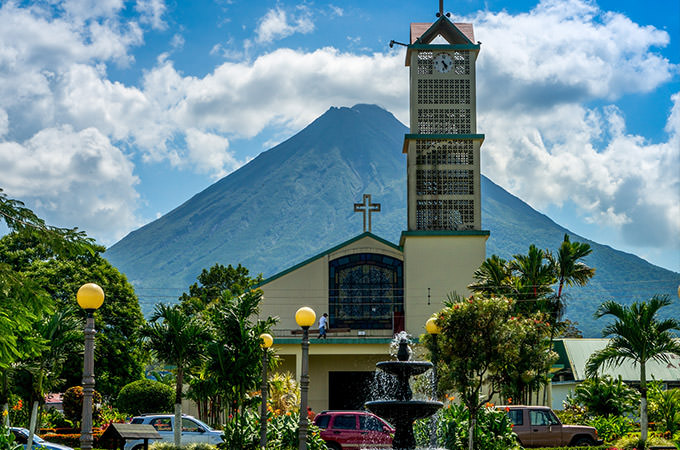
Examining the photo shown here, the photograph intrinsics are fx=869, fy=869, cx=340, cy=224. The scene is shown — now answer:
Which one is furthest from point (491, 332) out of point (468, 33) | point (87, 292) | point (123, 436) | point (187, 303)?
point (187, 303)

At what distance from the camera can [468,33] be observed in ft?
139

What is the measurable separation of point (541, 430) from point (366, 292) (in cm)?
1694

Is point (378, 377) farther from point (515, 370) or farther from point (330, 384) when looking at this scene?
point (515, 370)

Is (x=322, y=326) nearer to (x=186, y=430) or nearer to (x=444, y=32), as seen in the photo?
(x=186, y=430)

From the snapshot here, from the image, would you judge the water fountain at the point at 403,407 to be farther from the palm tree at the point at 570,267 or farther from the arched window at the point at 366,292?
the arched window at the point at 366,292

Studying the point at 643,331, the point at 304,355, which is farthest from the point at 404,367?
the point at 643,331

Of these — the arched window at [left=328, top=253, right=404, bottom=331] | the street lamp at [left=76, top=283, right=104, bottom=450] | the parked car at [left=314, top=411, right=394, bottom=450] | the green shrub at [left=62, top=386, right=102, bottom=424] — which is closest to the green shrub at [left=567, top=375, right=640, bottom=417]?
the parked car at [left=314, top=411, right=394, bottom=450]

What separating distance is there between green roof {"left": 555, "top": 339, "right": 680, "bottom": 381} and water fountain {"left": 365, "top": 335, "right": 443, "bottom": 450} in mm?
21308

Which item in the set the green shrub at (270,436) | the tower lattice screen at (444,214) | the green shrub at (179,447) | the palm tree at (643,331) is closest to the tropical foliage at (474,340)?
the palm tree at (643,331)

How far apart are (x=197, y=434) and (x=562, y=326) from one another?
14.2m

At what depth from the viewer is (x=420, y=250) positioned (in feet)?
133

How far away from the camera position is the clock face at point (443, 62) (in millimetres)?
41750

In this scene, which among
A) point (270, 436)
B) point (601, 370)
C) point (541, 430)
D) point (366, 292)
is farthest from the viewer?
point (366, 292)

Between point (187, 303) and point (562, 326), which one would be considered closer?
point (562, 326)
